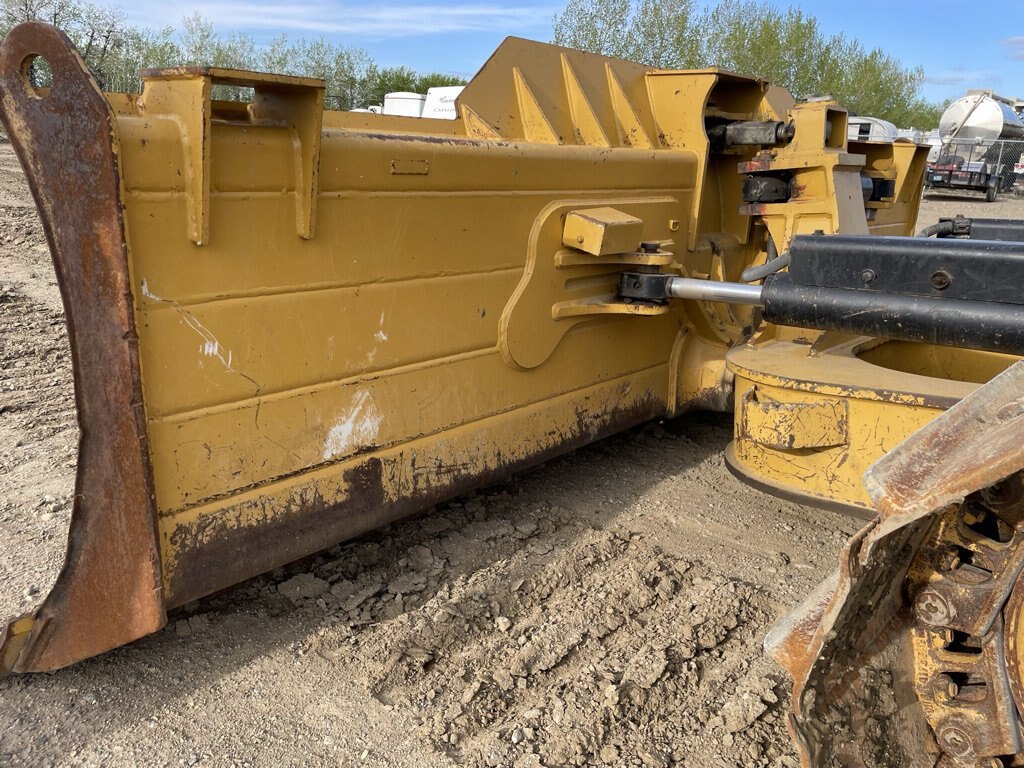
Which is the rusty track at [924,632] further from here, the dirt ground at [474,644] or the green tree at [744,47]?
the green tree at [744,47]

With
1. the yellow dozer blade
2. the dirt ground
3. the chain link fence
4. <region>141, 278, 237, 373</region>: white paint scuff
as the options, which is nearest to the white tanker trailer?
the chain link fence

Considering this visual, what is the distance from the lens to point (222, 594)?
2.53 meters

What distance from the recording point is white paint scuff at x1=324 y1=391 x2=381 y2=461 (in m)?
2.38

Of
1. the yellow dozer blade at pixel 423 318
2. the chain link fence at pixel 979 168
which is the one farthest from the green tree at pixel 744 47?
the yellow dozer blade at pixel 423 318

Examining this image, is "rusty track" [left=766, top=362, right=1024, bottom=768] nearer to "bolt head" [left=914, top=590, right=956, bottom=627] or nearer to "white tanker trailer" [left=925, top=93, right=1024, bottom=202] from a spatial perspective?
"bolt head" [left=914, top=590, right=956, bottom=627]

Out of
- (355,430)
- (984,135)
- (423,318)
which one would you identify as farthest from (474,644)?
(984,135)

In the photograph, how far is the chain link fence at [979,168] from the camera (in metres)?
22.9

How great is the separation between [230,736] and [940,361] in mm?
3125

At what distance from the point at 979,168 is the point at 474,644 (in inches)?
985

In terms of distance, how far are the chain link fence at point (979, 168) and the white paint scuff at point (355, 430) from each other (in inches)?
954

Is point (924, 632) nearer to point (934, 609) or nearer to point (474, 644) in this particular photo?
point (934, 609)

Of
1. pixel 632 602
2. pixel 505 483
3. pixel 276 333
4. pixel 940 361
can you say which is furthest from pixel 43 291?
pixel 940 361

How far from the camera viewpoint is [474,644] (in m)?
2.39

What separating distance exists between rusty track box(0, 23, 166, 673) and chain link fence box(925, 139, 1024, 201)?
2489 centimetres
